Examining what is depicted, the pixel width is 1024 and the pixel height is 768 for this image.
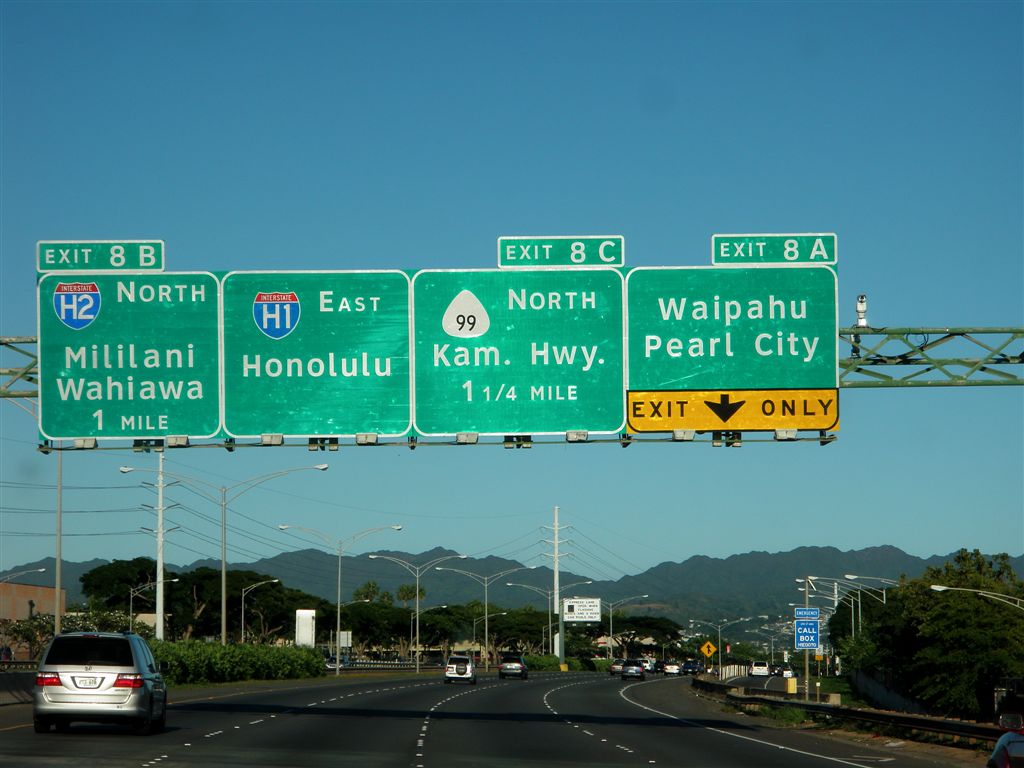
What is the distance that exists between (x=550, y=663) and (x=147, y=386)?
117635mm

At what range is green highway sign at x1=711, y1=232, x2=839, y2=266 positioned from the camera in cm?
3059

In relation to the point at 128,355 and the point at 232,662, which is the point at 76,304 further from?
the point at 232,662

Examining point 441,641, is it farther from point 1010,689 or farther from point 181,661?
point 1010,689

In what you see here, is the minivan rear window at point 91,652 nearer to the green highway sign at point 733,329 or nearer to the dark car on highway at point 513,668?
the green highway sign at point 733,329

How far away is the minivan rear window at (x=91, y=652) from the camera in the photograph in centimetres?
2761

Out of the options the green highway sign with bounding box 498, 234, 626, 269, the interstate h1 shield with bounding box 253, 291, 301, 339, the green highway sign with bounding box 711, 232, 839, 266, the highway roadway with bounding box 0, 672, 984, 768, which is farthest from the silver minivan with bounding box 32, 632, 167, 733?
the green highway sign with bounding box 711, 232, 839, 266

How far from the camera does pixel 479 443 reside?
30516 millimetres

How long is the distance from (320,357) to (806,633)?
106 feet

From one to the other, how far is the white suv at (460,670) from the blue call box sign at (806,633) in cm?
2991

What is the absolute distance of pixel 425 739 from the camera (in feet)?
105

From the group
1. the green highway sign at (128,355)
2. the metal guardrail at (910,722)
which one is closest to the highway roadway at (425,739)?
the metal guardrail at (910,722)

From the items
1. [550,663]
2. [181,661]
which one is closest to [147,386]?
[181,661]

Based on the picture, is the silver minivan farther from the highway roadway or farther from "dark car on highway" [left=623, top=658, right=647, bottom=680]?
"dark car on highway" [left=623, top=658, right=647, bottom=680]

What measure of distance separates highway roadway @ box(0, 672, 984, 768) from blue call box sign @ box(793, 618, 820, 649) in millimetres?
5454
